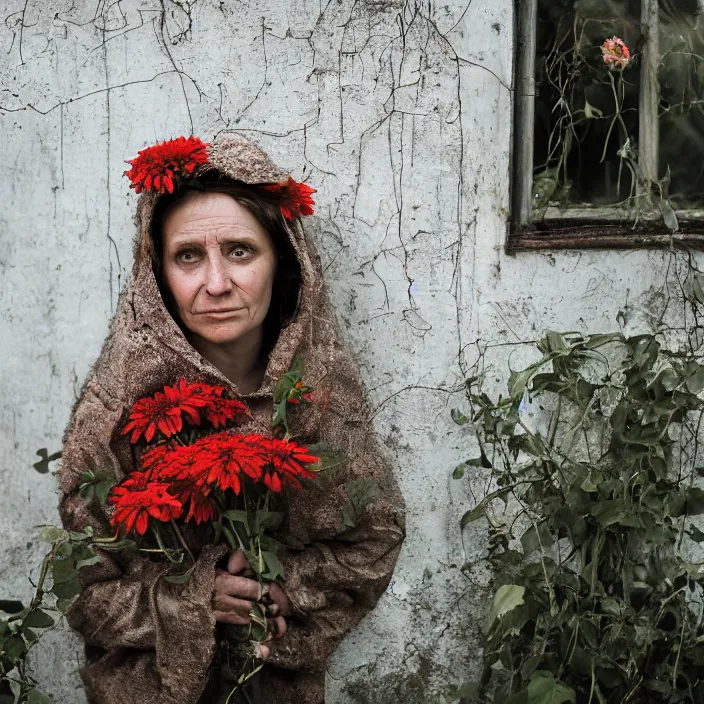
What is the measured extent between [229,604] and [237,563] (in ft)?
0.33

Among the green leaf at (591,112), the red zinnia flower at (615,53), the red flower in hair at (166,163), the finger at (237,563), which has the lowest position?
the finger at (237,563)

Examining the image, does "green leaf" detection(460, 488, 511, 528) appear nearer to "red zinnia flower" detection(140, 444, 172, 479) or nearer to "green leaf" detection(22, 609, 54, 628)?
→ "red zinnia flower" detection(140, 444, 172, 479)

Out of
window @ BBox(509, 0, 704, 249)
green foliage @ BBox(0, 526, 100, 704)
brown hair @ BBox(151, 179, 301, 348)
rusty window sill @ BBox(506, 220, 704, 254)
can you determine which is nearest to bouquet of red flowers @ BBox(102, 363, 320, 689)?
green foliage @ BBox(0, 526, 100, 704)

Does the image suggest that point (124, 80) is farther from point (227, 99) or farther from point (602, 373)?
point (602, 373)

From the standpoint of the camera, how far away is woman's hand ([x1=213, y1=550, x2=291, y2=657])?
7.91ft

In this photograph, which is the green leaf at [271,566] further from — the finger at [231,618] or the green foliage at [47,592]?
the green foliage at [47,592]

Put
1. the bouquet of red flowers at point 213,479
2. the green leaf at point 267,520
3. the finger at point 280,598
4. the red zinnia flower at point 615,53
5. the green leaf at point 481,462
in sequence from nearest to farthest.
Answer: the bouquet of red flowers at point 213,479
the green leaf at point 267,520
the finger at point 280,598
the green leaf at point 481,462
the red zinnia flower at point 615,53

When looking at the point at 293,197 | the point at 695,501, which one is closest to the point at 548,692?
the point at 695,501

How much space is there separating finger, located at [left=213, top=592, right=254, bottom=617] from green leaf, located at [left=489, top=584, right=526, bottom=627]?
1.87ft

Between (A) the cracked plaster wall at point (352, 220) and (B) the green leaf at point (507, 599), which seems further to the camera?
(A) the cracked plaster wall at point (352, 220)

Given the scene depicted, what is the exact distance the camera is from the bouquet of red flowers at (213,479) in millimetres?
2271

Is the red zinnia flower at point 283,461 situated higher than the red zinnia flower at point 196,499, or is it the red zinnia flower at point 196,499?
the red zinnia flower at point 283,461

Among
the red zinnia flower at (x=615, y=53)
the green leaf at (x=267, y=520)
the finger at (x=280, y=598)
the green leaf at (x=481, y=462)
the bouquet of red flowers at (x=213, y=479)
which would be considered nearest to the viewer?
the bouquet of red flowers at (x=213, y=479)

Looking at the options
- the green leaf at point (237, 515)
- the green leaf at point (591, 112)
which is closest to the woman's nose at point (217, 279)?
the green leaf at point (237, 515)
